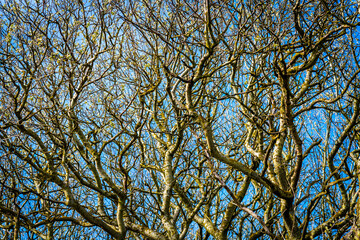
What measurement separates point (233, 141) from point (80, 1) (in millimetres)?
5613

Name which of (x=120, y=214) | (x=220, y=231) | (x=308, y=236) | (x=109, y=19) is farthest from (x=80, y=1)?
(x=308, y=236)

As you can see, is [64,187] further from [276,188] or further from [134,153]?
[134,153]

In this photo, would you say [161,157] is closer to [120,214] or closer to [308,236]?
[120,214]

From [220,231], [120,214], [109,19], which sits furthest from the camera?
[109,19]

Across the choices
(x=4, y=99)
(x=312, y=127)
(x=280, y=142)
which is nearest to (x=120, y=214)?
(x=280, y=142)

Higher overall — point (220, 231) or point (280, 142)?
point (280, 142)

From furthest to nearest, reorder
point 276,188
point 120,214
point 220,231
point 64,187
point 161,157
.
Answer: point 161,157, point 220,231, point 120,214, point 64,187, point 276,188

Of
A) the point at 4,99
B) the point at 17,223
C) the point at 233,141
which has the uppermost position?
the point at 233,141

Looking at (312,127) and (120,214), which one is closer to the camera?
(120,214)

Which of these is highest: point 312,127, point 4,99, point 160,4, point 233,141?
point 160,4

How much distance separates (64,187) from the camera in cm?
562

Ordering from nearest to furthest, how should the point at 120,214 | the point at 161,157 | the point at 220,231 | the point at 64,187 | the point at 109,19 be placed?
the point at 64,187 → the point at 120,214 → the point at 220,231 → the point at 109,19 → the point at 161,157

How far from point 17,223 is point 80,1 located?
463 cm

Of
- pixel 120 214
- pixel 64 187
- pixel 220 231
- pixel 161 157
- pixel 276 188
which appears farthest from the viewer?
pixel 161 157
